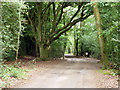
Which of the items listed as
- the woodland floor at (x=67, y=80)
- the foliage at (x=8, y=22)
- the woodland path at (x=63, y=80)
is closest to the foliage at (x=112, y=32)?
the woodland floor at (x=67, y=80)

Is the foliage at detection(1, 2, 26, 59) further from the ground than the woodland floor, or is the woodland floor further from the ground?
Result: the foliage at detection(1, 2, 26, 59)

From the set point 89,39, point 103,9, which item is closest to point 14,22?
point 103,9

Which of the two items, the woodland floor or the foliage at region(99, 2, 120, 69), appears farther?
the foliage at region(99, 2, 120, 69)

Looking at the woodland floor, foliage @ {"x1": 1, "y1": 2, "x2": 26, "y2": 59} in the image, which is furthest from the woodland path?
foliage @ {"x1": 1, "y1": 2, "x2": 26, "y2": 59}

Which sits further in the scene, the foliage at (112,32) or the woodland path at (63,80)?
the foliage at (112,32)

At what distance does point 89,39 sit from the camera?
26469mm

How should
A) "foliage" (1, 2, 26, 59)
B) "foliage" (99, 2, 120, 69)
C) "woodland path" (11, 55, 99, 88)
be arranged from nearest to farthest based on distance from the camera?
"woodland path" (11, 55, 99, 88), "foliage" (99, 2, 120, 69), "foliage" (1, 2, 26, 59)

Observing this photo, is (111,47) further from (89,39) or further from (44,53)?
(89,39)

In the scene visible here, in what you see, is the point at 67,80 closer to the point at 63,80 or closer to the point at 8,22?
the point at 63,80

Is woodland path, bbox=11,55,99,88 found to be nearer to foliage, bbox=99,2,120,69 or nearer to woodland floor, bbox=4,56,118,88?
woodland floor, bbox=4,56,118,88

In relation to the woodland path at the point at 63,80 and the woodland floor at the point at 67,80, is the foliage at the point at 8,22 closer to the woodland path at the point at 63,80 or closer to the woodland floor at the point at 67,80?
the woodland floor at the point at 67,80

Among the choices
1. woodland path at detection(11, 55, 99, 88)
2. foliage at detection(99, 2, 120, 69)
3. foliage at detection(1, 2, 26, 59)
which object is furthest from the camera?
foliage at detection(1, 2, 26, 59)

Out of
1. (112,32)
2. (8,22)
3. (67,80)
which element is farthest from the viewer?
(8,22)

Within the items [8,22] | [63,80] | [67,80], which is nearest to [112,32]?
[67,80]
